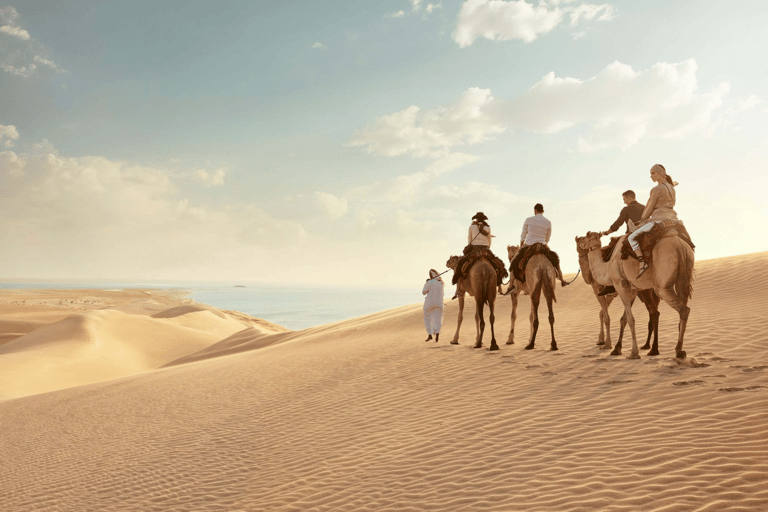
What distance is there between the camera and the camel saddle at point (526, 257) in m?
12.4

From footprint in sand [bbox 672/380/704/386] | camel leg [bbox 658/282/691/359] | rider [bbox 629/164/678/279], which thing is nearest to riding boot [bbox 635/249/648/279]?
rider [bbox 629/164/678/279]

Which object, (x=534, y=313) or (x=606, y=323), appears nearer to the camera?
(x=606, y=323)

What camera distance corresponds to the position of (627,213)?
11.5 m

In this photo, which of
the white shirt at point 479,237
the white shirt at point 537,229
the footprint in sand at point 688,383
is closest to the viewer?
the footprint in sand at point 688,383

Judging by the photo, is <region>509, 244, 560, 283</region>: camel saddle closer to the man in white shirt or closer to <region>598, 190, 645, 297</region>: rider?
the man in white shirt

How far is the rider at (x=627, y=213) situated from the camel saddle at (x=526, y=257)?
1.33 m

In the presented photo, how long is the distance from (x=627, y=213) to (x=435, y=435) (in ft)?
24.6

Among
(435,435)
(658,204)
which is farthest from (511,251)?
(435,435)

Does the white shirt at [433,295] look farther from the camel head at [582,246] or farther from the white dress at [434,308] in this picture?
the camel head at [582,246]

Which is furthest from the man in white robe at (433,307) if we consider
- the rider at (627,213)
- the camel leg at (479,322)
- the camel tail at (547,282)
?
the rider at (627,213)

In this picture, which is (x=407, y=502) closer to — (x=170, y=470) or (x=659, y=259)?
(x=170, y=470)

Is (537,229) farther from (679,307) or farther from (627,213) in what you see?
(679,307)

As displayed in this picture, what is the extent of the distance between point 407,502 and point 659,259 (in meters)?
7.02

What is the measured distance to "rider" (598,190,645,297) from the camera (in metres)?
11.4
